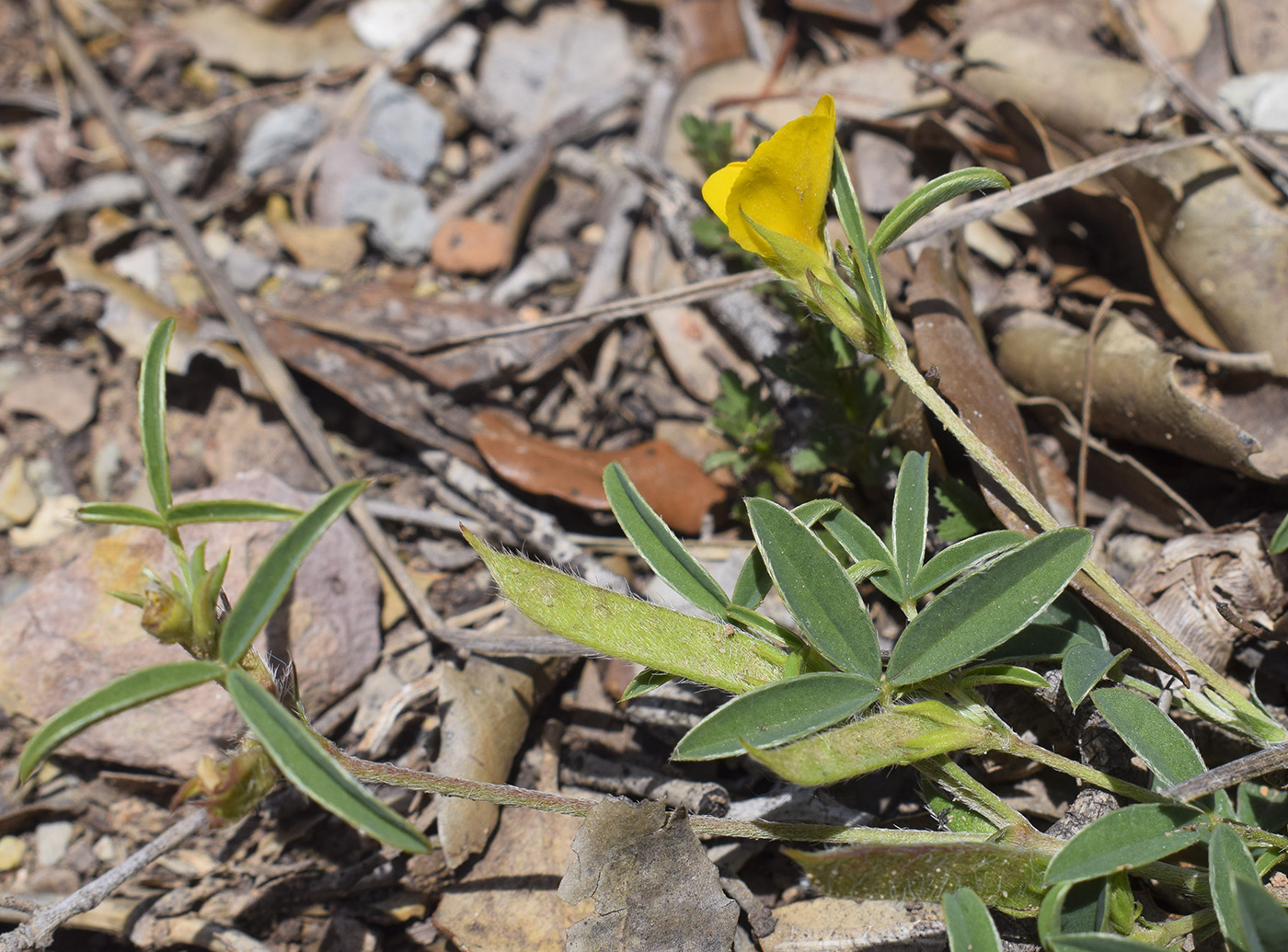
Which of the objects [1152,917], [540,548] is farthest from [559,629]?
[1152,917]

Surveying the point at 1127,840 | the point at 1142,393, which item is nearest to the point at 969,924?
the point at 1127,840

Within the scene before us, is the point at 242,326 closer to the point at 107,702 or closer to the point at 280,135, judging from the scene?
the point at 280,135

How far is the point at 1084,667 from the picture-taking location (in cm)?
164

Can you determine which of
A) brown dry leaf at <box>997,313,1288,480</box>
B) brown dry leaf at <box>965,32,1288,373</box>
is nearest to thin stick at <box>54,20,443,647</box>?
brown dry leaf at <box>997,313,1288,480</box>

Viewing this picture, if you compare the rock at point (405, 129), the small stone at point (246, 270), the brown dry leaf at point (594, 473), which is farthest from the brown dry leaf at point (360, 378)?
the rock at point (405, 129)

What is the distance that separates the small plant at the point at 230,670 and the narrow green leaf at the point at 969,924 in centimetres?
89

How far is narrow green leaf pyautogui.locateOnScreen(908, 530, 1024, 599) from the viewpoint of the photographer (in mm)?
1730

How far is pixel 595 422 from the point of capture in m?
3.12

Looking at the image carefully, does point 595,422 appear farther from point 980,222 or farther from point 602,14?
point 602,14

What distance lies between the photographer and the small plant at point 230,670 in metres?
1.33

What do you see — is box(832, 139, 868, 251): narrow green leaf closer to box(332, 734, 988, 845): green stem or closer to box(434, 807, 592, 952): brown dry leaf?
box(332, 734, 988, 845): green stem

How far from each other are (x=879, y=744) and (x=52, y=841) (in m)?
2.35

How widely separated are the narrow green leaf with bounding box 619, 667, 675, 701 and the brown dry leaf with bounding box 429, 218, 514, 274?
2124 millimetres

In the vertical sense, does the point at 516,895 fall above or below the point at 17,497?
below
